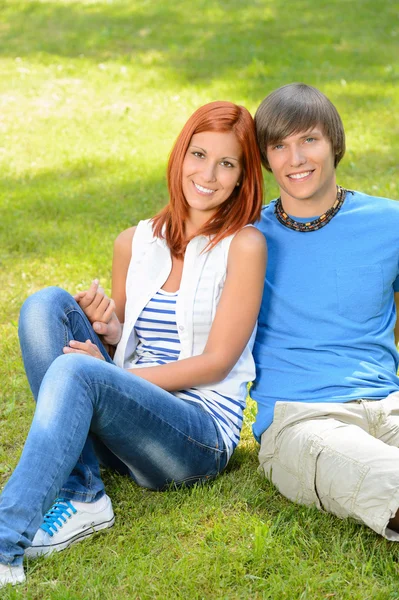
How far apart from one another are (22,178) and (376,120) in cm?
356

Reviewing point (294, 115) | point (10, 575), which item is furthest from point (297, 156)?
point (10, 575)

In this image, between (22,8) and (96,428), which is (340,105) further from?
(96,428)

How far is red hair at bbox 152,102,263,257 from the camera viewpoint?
10.4 feet

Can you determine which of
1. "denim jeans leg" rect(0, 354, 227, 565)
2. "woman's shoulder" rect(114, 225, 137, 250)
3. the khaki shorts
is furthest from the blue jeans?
"woman's shoulder" rect(114, 225, 137, 250)

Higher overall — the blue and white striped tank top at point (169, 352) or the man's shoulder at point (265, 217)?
the man's shoulder at point (265, 217)

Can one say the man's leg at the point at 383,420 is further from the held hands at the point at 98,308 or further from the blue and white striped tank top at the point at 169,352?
the held hands at the point at 98,308

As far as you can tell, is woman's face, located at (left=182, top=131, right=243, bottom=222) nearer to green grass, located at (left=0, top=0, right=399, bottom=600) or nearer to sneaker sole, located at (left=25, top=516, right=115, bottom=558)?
green grass, located at (left=0, top=0, right=399, bottom=600)

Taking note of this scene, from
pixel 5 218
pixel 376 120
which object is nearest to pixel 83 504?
pixel 5 218

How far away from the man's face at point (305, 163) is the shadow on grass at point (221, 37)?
5.94 metres

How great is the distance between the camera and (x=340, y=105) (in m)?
8.86

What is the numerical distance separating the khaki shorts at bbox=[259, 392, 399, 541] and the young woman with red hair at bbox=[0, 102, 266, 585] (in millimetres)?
206

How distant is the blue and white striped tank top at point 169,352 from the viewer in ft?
10.3

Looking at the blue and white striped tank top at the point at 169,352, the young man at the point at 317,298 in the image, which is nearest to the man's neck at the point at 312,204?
the young man at the point at 317,298

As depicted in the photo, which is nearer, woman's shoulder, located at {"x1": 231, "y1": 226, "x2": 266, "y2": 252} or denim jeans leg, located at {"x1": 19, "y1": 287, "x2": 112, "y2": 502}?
denim jeans leg, located at {"x1": 19, "y1": 287, "x2": 112, "y2": 502}
